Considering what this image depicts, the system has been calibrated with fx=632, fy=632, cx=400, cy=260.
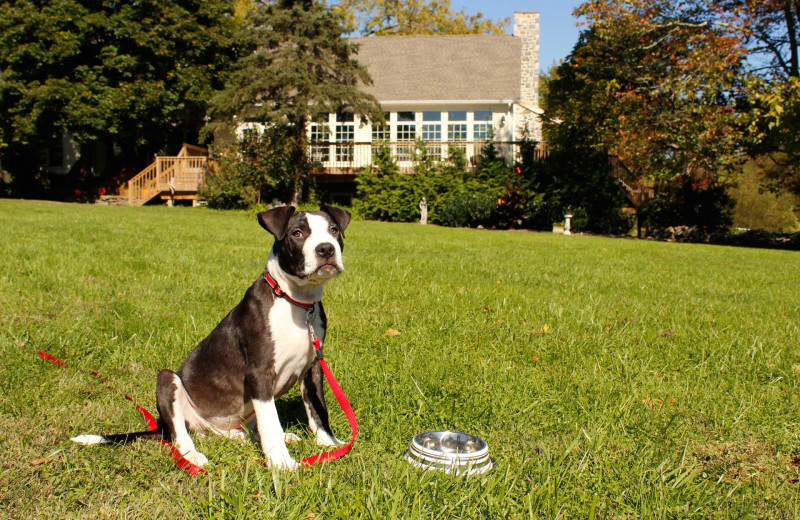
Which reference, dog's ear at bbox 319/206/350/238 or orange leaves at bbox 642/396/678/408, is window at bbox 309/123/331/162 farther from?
dog's ear at bbox 319/206/350/238

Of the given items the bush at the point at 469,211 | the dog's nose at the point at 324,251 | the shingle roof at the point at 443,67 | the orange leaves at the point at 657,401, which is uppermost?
the shingle roof at the point at 443,67

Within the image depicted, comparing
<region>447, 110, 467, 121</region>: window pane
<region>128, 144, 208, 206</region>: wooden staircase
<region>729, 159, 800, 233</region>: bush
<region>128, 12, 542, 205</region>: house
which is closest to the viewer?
<region>128, 144, 208, 206</region>: wooden staircase

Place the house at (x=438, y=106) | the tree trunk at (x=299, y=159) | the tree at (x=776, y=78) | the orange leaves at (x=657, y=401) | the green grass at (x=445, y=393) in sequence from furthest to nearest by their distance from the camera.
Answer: the house at (x=438, y=106)
the tree trunk at (x=299, y=159)
the tree at (x=776, y=78)
the orange leaves at (x=657, y=401)
the green grass at (x=445, y=393)

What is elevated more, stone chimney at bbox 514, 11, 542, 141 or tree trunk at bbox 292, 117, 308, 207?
stone chimney at bbox 514, 11, 542, 141

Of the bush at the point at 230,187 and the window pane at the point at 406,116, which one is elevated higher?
the window pane at the point at 406,116

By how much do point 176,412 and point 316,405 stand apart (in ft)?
2.12

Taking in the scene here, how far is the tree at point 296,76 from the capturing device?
978 inches

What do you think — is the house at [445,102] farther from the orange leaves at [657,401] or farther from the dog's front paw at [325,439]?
the dog's front paw at [325,439]

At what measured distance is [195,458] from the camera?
9.20 ft

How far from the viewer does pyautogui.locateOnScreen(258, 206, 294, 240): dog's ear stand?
282cm

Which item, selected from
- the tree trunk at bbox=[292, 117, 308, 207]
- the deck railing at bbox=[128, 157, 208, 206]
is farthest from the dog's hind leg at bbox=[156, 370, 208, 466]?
the deck railing at bbox=[128, 157, 208, 206]

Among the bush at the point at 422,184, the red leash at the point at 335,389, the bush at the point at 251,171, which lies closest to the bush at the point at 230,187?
the bush at the point at 251,171

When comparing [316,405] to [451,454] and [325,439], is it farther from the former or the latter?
[451,454]

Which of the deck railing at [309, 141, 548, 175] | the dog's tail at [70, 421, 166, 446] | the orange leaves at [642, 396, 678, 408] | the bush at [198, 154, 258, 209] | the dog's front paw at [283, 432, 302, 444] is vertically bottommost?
the dog's front paw at [283, 432, 302, 444]
